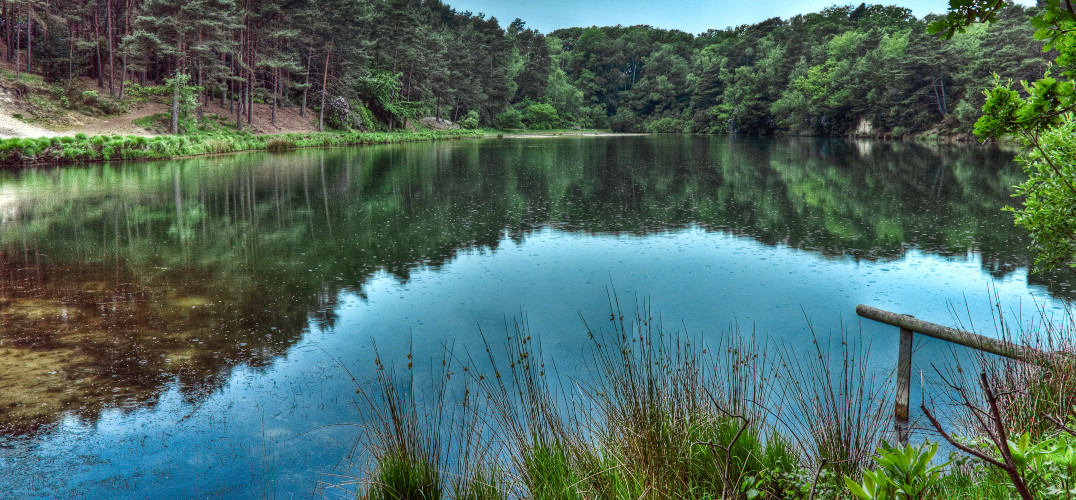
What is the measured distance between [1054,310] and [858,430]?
4.91m

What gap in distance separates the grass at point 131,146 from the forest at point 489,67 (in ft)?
9.21

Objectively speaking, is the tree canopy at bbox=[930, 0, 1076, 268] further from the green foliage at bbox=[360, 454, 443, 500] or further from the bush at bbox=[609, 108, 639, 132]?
the bush at bbox=[609, 108, 639, 132]

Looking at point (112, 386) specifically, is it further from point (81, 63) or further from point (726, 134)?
point (726, 134)

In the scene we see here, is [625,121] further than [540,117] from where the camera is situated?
Yes

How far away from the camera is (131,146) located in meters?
25.2

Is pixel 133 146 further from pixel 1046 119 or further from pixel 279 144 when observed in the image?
pixel 1046 119

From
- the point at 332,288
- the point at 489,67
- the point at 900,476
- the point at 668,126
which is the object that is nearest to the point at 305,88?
the point at 489,67

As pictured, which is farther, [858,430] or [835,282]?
[835,282]

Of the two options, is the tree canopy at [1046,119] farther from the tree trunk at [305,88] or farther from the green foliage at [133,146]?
the tree trunk at [305,88]

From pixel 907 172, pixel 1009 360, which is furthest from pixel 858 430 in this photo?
pixel 907 172

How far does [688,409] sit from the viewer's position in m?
3.20

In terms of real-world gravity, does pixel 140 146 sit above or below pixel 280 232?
above

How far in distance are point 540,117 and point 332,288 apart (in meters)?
68.7

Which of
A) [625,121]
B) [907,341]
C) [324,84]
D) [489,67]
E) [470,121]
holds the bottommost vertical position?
[907,341]
